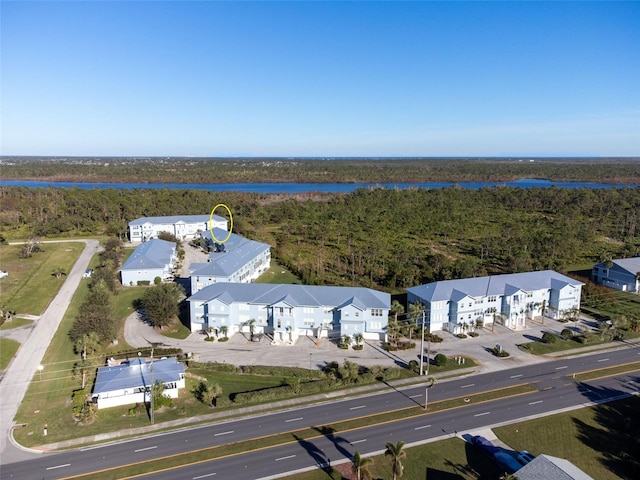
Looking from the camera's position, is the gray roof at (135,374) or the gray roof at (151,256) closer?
the gray roof at (135,374)

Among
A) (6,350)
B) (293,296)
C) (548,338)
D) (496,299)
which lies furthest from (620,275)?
(6,350)

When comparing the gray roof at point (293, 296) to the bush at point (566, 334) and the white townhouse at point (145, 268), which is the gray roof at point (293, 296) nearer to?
the bush at point (566, 334)

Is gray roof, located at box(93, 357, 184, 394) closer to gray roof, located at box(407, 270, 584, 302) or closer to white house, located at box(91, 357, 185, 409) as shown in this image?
white house, located at box(91, 357, 185, 409)

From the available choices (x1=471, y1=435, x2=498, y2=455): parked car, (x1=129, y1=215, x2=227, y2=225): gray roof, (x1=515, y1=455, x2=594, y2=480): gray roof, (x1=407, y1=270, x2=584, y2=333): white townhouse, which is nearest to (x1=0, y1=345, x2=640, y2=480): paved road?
(x1=471, y1=435, x2=498, y2=455): parked car

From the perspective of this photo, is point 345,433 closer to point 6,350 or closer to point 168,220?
point 6,350

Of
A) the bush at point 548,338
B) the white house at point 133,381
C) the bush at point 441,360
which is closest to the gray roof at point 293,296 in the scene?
the bush at point 441,360

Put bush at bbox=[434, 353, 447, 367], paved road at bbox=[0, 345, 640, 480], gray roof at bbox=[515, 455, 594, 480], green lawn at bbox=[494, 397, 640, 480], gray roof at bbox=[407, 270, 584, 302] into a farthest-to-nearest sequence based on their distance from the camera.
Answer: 1. gray roof at bbox=[407, 270, 584, 302]
2. bush at bbox=[434, 353, 447, 367]
3. green lawn at bbox=[494, 397, 640, 480]
4. paved road at bbox=[0, 345, 640, 480]
5. gray roof at bbox=[515, 455, 594, 480]
